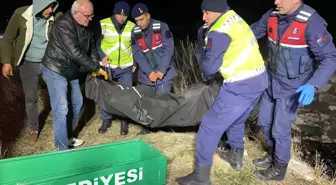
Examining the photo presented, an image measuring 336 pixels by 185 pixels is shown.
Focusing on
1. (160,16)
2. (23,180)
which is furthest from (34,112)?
(160,16)

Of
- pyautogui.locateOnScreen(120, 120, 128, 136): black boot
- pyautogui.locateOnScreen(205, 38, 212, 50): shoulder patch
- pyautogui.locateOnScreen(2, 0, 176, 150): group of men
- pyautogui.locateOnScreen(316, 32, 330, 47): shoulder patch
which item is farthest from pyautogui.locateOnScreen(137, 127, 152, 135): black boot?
pyautogui.locateOnScreen(316, 32, 330, 47): shoulder patch

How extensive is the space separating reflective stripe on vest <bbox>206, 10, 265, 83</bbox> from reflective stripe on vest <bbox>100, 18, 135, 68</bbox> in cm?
167

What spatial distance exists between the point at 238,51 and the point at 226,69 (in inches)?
7.5

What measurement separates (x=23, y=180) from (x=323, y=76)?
2581 mm

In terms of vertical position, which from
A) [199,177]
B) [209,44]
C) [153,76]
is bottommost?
[199,177]

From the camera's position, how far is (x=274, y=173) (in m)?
3.91

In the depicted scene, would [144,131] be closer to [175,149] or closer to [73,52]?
[175,149]

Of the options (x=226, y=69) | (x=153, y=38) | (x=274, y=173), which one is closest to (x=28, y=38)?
(x=153, y=38)

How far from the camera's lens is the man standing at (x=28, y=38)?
160 inches

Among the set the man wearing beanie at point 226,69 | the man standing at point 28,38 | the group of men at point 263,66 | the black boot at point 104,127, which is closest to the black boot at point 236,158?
the group of men at point 263,66

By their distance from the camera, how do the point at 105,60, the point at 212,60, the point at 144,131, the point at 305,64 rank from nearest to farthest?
the point at 212,60, the point at 305,64, the point at 105,60, the point at 144,131

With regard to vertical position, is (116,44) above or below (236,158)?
above

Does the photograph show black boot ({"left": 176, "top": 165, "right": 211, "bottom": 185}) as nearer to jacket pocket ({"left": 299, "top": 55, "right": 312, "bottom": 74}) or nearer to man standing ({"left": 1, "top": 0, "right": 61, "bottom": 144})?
jacket pocket ({"left": 299, "top": 55, "right": 312, "bottom": 74})

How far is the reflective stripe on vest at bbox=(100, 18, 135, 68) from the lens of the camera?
4.62 meters
